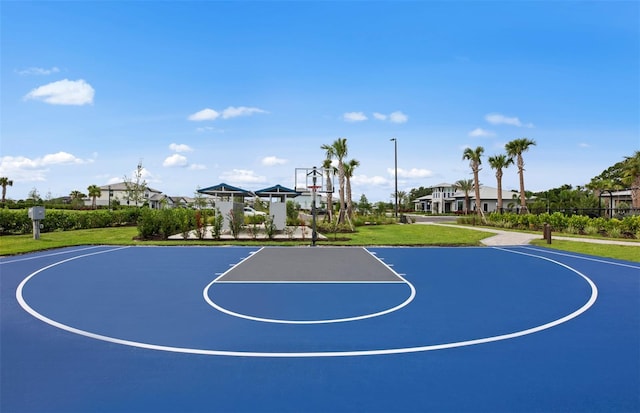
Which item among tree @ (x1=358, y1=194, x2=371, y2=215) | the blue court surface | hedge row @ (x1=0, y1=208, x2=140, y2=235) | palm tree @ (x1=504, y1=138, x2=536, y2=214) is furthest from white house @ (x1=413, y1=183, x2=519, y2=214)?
the blue court surface

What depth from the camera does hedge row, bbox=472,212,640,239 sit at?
23.2 meters

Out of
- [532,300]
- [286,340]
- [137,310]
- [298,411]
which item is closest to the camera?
[298,411]

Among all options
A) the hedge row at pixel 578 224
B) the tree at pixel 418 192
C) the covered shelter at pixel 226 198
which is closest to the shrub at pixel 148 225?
the covered shelter at pixel 226 198

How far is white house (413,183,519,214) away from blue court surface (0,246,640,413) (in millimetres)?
55575

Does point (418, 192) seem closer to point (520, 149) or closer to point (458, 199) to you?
point (458, 199)

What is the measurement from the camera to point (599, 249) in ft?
58.7

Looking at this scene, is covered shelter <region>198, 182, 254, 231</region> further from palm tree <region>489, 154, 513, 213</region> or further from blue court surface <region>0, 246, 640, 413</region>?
palm tree <region>489, 154, 513, 213</region>

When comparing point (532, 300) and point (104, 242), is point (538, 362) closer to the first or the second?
point (532, 300)

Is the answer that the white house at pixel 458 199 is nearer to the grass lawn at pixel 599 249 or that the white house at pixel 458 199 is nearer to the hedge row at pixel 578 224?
the hedge row at pixel 578 224

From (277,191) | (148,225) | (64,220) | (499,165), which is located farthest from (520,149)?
(64,220)

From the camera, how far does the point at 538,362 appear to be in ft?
17.4

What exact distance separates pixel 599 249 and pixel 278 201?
1884 centimetres

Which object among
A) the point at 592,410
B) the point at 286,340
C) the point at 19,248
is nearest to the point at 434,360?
A: the point at 592,410

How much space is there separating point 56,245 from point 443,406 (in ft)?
63.6
